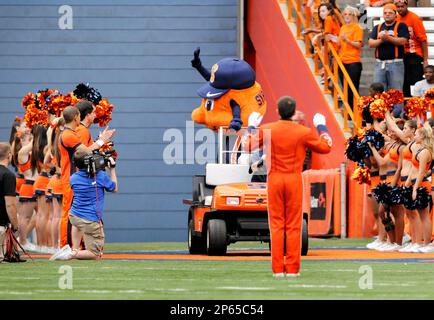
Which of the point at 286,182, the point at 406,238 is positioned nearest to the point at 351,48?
the point at 406,238

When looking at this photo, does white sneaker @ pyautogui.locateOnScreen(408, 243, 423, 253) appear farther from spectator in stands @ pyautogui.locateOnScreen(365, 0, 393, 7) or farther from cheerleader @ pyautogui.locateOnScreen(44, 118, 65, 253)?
spectator in stands @ pyautogui.locateOnScreen(365, 0, 393, 7)

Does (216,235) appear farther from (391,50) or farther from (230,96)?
(391,50)

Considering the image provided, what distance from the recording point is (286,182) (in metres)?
12.9

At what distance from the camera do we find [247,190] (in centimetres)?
1727

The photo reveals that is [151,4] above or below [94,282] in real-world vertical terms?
above

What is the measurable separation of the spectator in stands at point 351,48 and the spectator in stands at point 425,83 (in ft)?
8.09

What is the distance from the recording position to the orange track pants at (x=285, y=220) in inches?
507

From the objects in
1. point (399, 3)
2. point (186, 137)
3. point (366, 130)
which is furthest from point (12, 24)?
point (366, 130)

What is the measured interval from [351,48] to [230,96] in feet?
20.7

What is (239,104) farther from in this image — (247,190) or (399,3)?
(399,3)

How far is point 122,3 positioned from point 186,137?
313cm

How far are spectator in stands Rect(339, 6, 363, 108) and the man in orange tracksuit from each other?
11.4 metres

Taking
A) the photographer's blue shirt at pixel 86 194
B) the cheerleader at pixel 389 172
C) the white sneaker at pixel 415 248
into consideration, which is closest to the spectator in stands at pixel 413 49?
the cheerleader at pixel 389 172

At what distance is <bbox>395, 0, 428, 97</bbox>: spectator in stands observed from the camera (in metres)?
23.1
